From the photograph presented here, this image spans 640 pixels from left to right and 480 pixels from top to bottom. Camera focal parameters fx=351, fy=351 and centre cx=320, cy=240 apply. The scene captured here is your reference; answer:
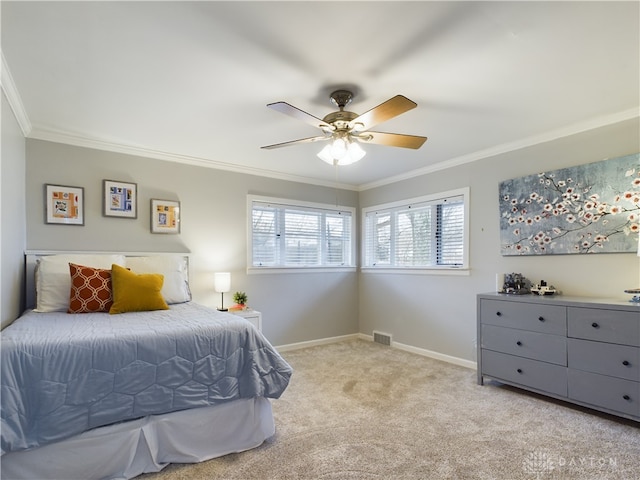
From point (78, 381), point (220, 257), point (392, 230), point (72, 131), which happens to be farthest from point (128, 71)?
point (392, 230)

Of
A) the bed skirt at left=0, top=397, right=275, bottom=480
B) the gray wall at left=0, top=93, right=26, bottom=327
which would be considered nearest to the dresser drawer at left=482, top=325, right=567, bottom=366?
the bed skirt at left=0, top=397, right=275, bottom=480

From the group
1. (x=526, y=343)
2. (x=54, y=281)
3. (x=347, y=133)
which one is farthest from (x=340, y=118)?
(x=54, y=281)

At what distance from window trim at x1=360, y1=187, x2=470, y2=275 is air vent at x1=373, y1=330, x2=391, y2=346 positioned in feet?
2.72

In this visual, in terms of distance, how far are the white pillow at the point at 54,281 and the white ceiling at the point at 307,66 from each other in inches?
43.8

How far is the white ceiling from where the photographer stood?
1.61m

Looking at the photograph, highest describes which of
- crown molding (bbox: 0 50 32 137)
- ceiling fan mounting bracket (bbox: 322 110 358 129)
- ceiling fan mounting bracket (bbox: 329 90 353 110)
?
crown molding (bbox: 0 50 32 137)

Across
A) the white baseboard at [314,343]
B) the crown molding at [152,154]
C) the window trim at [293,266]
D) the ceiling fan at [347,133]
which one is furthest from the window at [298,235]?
the ceiling fan at [347,133]

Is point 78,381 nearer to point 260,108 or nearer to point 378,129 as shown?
point 260,108

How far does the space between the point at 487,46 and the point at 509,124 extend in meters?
1.26

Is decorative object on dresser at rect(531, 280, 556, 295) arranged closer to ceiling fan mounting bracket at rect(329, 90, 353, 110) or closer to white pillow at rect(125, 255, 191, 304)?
ceiling fan mounting bracket at rect(329, 90, 353, 110)

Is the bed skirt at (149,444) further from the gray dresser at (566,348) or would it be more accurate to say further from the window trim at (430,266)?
the window trim at (430,266)

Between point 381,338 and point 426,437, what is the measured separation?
2476mm

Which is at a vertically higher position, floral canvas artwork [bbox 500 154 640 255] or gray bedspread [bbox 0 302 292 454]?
floral canvas artwork [bbox 500 154 640 255]

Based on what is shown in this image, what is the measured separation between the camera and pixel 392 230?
4.68 meters
